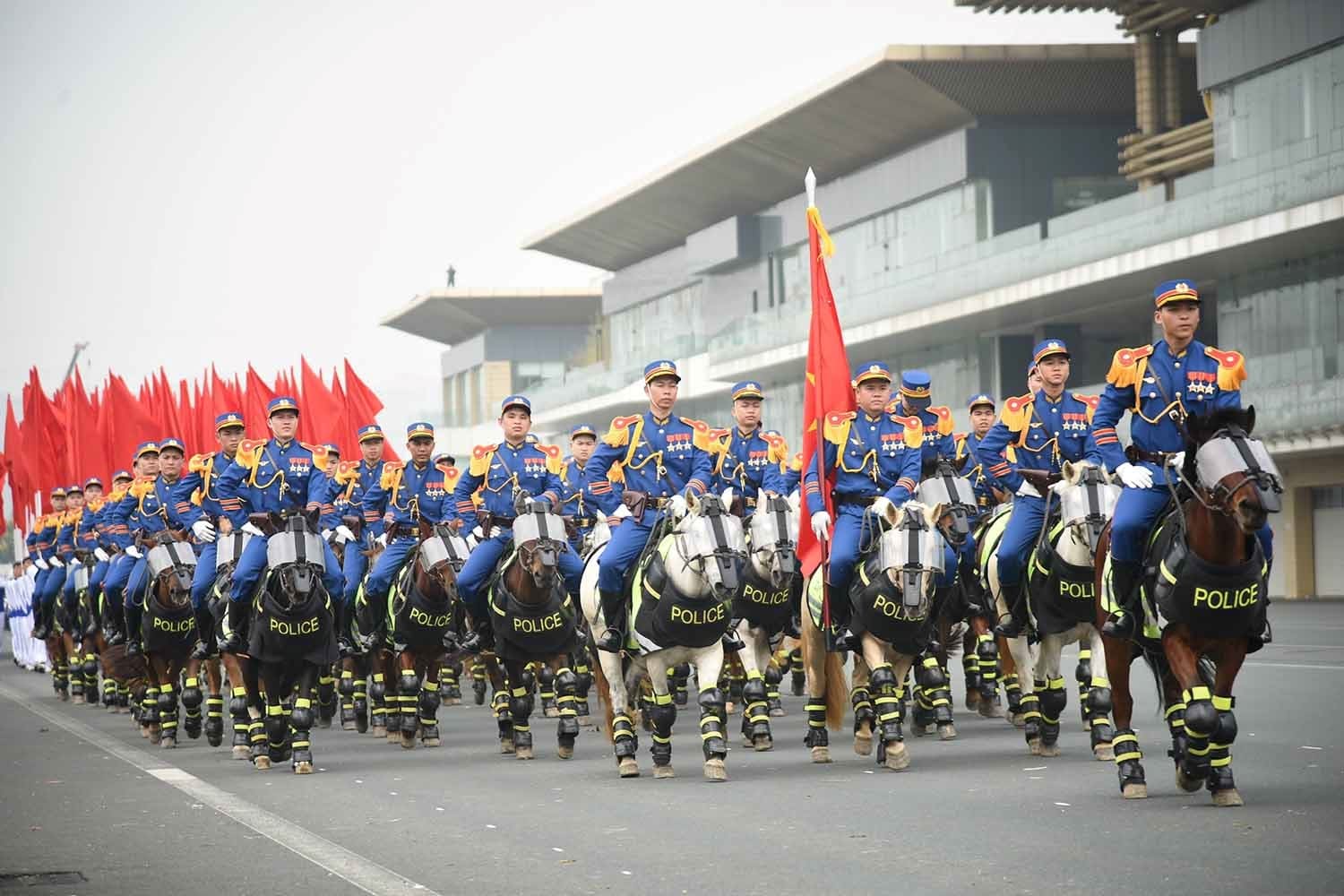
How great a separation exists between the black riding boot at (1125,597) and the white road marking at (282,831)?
4137 mm

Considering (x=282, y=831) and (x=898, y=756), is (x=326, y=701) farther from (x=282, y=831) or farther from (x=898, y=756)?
(x=282, y=831)

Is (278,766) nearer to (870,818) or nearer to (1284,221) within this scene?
(870,818)

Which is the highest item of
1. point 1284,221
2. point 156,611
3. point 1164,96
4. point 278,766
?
point 1164,96

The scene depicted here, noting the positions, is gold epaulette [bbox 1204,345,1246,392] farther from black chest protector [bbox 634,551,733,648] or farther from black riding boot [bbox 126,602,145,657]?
black riding boot [bbox 126,602,145,657]

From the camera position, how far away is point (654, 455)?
1417 centimetres

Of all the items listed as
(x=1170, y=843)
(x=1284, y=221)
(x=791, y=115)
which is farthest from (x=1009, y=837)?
(x=791, y=115)

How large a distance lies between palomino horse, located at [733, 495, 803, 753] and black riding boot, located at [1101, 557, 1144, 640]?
3.77m

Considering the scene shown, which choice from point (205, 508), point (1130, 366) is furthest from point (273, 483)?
point (1130, 366)

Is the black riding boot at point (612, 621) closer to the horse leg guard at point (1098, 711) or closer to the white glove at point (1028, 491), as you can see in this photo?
the white glove at point (1028, 491)

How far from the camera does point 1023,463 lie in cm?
1515

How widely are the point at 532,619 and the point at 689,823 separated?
4.63 meters

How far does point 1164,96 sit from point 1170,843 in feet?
135

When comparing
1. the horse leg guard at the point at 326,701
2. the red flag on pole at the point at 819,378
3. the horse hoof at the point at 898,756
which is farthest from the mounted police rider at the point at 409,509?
the horse hoof at the point at 898,756

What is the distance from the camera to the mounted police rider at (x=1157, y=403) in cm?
1055
